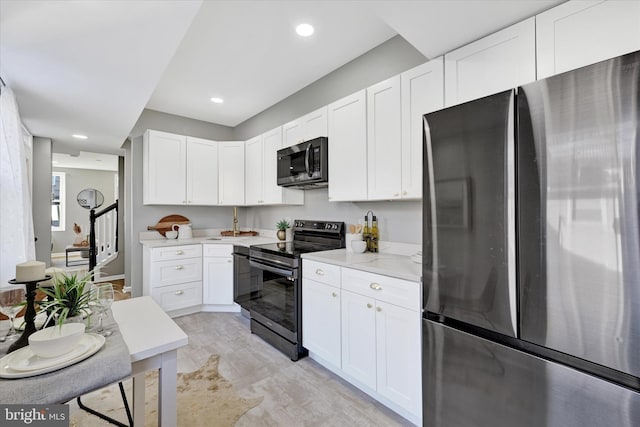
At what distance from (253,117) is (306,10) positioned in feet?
7.98

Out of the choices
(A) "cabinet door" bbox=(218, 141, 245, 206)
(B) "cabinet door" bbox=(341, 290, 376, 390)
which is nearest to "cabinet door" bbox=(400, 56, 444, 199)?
(B) "cabinet door" bbox=(341, 290, 376, 390)

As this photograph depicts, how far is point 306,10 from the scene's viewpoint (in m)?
2.12

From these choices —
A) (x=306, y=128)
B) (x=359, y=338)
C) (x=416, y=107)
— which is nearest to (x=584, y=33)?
(x=416, y=107)

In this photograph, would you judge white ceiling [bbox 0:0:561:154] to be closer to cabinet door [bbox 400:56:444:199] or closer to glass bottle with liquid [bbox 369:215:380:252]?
cabinet door [bbox 400:56:444:199]

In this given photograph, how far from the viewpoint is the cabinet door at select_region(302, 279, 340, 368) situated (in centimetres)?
212

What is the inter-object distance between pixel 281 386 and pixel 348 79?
2.85m

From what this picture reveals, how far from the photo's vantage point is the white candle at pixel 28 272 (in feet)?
3.19

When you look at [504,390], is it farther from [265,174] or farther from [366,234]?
[265,174]

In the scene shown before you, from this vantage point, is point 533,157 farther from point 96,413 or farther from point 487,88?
point 96,413

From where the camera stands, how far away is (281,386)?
6.86 feet

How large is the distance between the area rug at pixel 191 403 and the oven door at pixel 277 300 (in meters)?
0.62

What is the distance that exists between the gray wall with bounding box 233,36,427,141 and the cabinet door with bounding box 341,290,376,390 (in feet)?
6.41

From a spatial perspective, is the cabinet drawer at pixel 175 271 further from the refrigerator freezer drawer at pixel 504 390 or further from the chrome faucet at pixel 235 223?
the refrigerator freezer drawer at pixel 504 390

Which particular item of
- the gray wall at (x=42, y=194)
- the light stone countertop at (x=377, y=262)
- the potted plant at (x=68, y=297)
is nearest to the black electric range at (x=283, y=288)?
the light stone countertop at (x=377, y=262)
